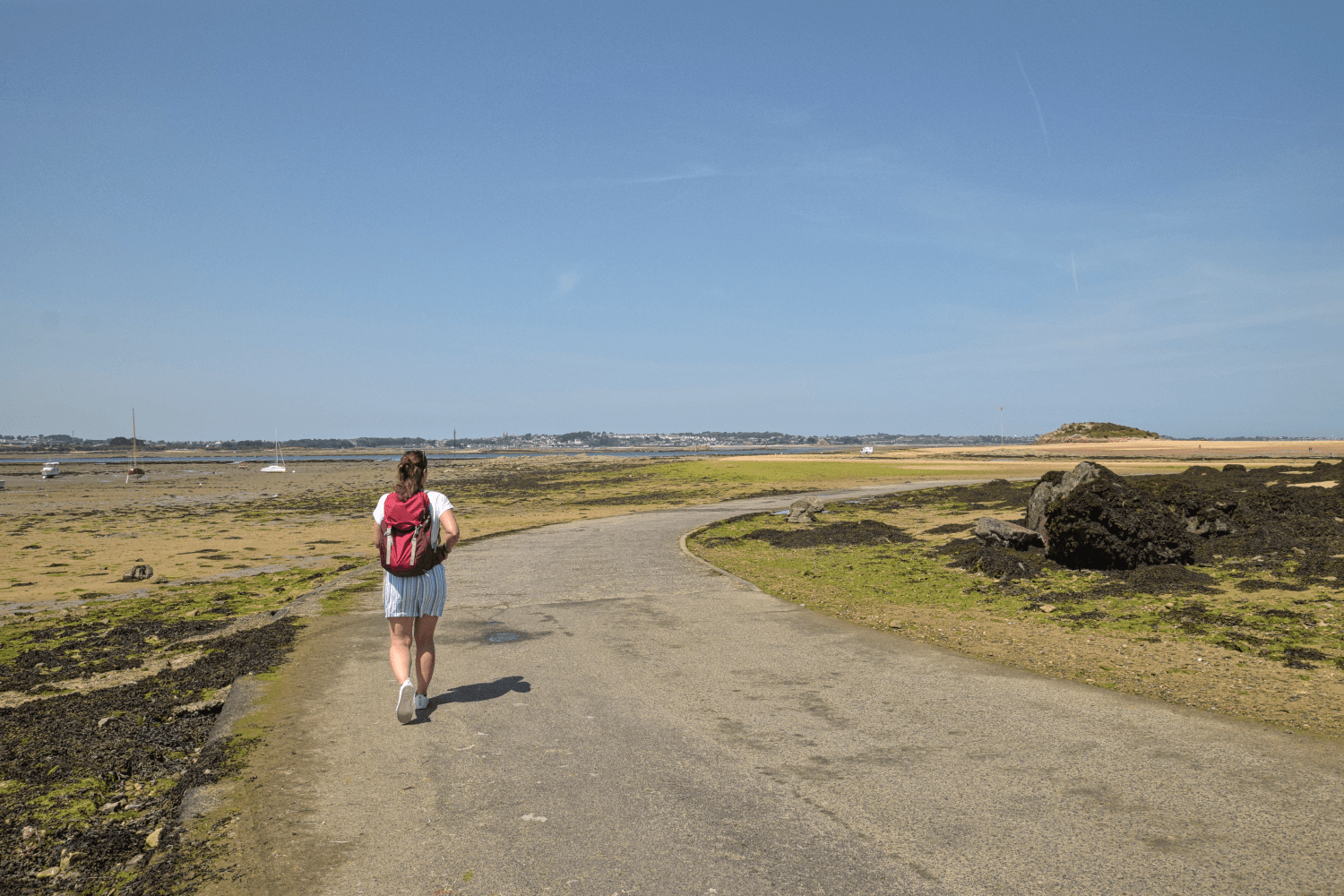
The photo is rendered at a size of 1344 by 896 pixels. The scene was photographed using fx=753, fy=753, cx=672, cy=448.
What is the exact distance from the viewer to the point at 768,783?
17.2 feet

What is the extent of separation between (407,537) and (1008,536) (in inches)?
525

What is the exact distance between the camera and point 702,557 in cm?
1673

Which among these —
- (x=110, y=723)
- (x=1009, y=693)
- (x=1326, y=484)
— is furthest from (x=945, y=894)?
(x=1326, y=484)

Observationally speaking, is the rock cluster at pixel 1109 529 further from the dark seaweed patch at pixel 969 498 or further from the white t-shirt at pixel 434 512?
the white t-shirt at pixel 434 512

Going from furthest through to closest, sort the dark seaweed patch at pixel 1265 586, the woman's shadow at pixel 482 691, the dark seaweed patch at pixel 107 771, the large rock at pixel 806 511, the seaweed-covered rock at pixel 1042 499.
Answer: the large rock at pixel 806 511 → the seaweed-covered rock at pixel 1042 499 → the dark seaweed patch at pixel 1265 586 → the woman's shadow at pixel 482 691 → the dark seaweed patch at pixel 107 771

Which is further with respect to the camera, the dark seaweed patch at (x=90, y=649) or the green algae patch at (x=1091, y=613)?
the dark seaweed patch at (x=90, y=649)

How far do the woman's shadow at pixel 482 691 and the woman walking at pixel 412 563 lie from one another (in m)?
0.40

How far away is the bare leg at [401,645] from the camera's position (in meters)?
6.68

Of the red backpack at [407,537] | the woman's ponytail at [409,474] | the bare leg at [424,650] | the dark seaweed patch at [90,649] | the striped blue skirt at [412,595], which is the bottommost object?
the dark seaweed patch at [90,649]

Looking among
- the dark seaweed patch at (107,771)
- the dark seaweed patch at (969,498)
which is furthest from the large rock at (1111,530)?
the dark seaweed patch at (107,771)

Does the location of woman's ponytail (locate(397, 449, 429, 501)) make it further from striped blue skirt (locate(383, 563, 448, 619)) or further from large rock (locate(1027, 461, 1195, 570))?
large rock (locate(1027, 461, 1195, 570))

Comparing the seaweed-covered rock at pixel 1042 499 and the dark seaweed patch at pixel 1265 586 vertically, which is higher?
the seaweed-covered rock at pixel 1042 499

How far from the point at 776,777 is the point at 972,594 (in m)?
8.43

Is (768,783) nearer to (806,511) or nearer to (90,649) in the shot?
(90,649)
